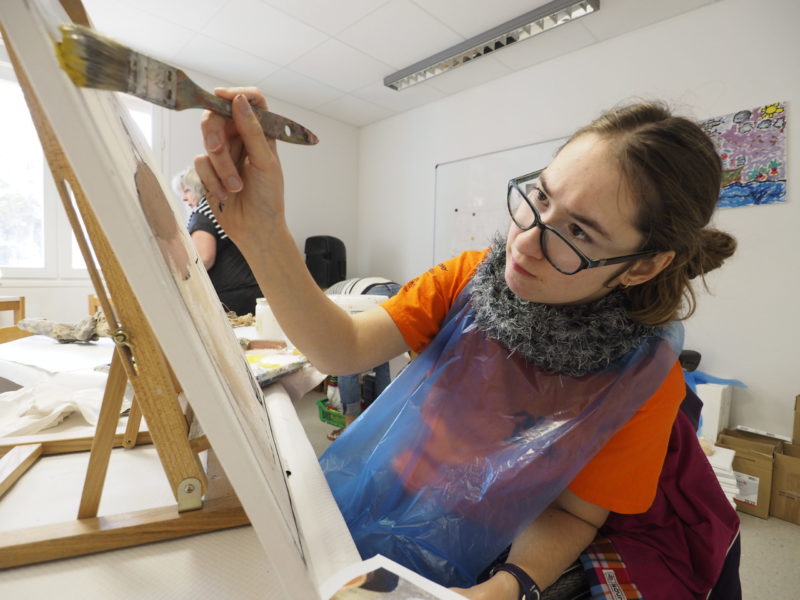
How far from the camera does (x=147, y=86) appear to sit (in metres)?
0.26

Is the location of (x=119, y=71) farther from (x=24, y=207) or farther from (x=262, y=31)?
(x=24, y=207)

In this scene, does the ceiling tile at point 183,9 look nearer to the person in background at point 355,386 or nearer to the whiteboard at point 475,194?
the person in background at point 355,386

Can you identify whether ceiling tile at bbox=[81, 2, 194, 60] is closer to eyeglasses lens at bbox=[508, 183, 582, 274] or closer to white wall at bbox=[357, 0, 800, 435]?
white wall at bbox=[357, 0, 800, 435]

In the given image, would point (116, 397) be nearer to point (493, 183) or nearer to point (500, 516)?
point (500, 516)

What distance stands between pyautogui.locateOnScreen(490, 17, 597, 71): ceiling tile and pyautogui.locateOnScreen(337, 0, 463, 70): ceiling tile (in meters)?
0.41

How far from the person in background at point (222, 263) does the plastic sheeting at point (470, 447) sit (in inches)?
49.8

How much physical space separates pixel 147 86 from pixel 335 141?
4130mm

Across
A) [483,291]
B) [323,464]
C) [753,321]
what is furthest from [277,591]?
[753,321]

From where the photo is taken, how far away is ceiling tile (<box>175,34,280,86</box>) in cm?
277

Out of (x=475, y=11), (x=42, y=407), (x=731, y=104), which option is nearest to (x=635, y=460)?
(x=42, y=407)

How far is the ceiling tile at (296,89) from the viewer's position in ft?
10.5

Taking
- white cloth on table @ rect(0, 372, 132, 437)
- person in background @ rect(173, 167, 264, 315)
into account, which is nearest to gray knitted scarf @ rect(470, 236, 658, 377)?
white cloth on table @ rect(0, 372, 132, 437)

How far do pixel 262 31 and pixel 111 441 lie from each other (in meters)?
2.86

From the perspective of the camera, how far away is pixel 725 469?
1.74 meters
